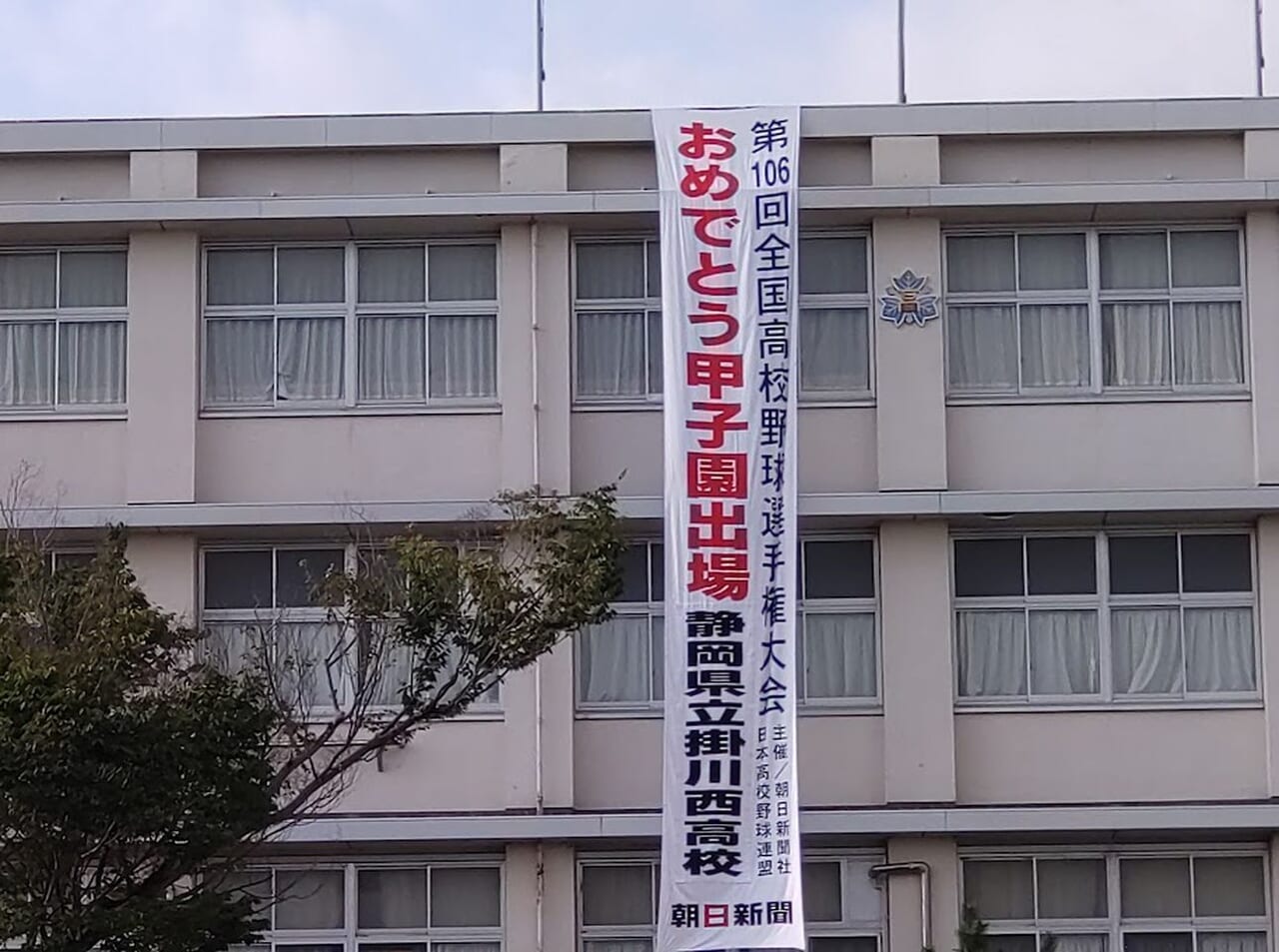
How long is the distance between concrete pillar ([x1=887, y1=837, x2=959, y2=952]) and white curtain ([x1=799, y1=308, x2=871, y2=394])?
10.8 ft

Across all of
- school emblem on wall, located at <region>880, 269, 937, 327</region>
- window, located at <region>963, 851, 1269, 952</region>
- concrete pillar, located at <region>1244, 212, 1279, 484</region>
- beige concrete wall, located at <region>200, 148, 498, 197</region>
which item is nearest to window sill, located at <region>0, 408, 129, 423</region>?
beige concrete wall, located at <region>200, 148, 498, 197</region>

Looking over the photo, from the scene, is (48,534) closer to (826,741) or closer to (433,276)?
(433,276)

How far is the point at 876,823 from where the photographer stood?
1587 cm

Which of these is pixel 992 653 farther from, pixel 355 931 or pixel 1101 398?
pixel 355 931

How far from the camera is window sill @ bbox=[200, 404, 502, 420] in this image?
1673 cm

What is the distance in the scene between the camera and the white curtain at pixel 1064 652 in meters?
16.5

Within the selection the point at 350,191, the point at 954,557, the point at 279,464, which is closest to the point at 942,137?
the point at 954,557

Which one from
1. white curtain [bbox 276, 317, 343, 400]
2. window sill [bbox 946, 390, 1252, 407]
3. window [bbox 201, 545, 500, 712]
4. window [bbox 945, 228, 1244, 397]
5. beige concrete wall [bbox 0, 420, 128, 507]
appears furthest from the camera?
white curtain [bbox 276, 317, 343, 400]

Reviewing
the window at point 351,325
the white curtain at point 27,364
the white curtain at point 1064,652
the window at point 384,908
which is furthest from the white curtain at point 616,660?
the white curtain at point 27,364

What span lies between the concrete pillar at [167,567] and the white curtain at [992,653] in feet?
18.0

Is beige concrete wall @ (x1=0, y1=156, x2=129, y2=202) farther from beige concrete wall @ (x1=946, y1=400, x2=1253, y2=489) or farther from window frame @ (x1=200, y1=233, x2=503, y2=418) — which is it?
beige concrete wall @ (x1=946, y1=400, x2=1253, y2=489)

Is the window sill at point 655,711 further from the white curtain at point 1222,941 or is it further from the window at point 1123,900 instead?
the white curtain at point 1222,941

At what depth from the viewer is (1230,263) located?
16.9 m

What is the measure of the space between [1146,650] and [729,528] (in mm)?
3359
